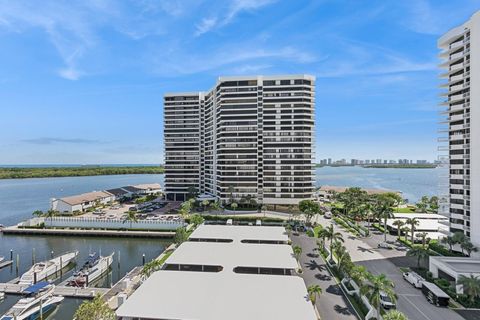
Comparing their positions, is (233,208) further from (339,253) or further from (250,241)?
(339,253)

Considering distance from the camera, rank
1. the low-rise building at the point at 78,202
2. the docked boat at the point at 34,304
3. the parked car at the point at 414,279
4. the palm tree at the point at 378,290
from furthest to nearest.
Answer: the low-rise building at the point at 78,202 → the parked car at the point at 414,279 → the docked boat at the point at 34,304 → the palm tree at the point at 378,290

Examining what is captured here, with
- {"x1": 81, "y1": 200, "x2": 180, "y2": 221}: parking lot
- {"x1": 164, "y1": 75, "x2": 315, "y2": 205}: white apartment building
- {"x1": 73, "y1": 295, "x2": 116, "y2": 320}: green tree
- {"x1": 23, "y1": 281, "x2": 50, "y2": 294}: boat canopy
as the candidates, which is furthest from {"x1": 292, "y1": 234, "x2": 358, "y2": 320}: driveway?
{"x1": 81, "y1": 200, "x2": 180, "y2": 221}: parking lot

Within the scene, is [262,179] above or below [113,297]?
above

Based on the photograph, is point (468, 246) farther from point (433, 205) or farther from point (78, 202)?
point (78, 202)

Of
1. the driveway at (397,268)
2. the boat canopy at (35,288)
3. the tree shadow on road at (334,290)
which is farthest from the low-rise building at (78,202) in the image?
the tree shadow on road at (334,290)

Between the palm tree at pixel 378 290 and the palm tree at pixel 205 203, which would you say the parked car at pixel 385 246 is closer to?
the palm tree at pixel 378 290

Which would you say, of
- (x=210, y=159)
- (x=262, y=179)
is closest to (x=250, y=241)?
(x=262, y=179)

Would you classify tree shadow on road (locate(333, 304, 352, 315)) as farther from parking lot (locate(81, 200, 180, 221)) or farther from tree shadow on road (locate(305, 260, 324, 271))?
parking lot (locate(81, 200, 180, 221))
